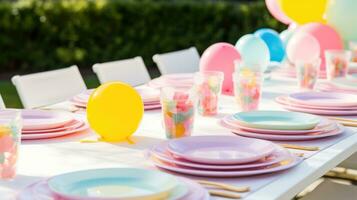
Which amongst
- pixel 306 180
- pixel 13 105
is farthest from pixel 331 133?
pixel 13 105

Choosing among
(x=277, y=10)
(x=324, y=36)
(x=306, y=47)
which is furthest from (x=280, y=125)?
(x=277, y=10)

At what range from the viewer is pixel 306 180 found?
158 centimetres

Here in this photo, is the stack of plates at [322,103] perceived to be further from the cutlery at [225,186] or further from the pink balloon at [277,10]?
the pink balloon at [277,10]

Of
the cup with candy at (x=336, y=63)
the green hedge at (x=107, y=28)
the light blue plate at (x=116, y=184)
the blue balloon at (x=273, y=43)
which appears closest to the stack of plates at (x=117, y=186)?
the light blue plate at (x=116, y=184)

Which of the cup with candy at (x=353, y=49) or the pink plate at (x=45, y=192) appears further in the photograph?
the cup with candy at (x=353, y=49)

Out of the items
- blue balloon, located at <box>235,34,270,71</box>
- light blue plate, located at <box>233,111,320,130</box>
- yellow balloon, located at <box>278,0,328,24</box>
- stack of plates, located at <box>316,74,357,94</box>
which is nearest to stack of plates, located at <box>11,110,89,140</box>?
light blue plate, located at <box>233,111,320,130</box>

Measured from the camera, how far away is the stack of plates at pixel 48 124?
76.9 inches

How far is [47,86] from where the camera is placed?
9.51ft

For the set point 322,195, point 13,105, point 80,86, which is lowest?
point 13,105

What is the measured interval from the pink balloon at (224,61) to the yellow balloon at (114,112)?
87 cm

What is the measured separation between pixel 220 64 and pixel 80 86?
66cm

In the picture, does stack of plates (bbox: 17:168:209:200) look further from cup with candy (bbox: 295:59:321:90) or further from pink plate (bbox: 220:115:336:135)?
cup with candy (bbox: 295:59:321:90)

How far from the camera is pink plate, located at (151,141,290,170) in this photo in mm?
1575

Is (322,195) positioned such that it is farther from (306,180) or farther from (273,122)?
(306,180)
